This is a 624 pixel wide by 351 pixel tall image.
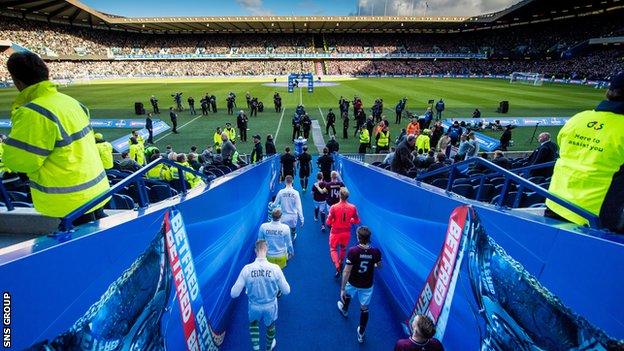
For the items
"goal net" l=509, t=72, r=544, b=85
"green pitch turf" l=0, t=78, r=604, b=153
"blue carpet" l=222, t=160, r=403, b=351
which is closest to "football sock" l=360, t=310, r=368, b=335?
"blue carpet" l=222, t=160, r=403, b=351

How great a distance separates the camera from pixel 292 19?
61.8m

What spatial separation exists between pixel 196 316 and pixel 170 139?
1759 cm

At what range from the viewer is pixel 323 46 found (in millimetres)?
75125

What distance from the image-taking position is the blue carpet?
4.62 m

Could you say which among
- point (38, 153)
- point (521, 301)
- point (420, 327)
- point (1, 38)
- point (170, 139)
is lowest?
point (170, 139)

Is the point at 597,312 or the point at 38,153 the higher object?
the point at 38,153

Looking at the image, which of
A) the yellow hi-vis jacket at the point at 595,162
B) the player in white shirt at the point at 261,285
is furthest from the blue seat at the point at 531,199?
the player in white shirt at the point at 261,285

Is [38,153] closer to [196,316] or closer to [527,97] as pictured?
[196,316]

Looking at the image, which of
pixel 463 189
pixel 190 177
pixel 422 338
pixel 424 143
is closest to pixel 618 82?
pixel 422 338

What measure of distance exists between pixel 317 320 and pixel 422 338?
2391 millimetres

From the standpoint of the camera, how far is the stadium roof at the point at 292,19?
55.2m

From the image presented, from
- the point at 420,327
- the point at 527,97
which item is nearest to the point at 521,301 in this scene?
the point at 420,327

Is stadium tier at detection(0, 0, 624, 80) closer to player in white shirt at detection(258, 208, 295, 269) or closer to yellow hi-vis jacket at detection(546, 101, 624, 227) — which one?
player in white shirt at detection(258, 208, 295, 269)

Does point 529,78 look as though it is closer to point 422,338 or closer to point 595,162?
point 595,162
